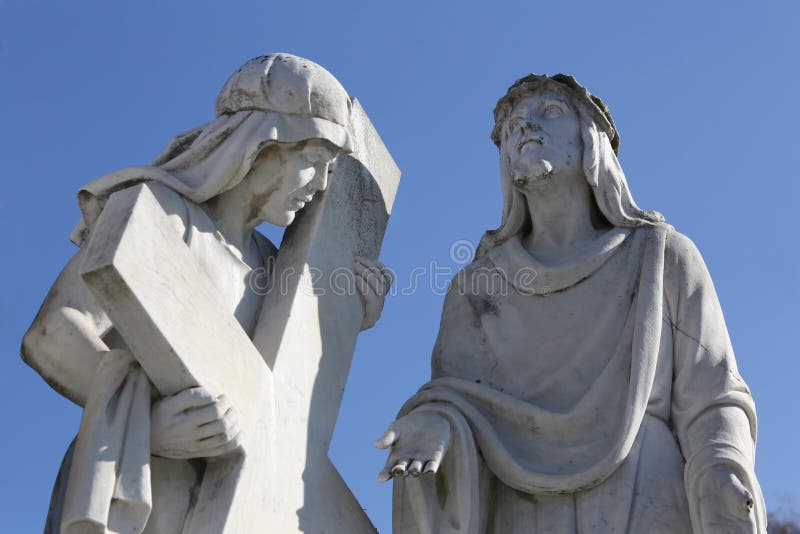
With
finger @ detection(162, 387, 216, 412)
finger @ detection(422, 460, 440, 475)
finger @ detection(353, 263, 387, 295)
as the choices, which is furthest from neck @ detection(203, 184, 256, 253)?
finger @ detection(422, 460, 440, 475)

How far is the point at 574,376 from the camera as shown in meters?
6.59

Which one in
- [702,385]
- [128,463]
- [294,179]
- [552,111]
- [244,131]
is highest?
[552,111]

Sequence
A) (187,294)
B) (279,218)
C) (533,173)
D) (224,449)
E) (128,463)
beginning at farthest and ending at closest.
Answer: (533,173), (279,218), (187,294), (224,449), (128,463)

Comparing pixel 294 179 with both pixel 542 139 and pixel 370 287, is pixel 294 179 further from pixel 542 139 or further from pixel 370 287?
pixel 542 139

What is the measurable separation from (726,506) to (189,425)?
7.08ft

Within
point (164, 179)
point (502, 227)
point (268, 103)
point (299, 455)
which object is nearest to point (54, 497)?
point (299, 455)

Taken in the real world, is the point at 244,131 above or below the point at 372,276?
above

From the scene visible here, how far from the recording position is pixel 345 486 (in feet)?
22.0

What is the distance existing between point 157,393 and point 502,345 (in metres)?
1.72

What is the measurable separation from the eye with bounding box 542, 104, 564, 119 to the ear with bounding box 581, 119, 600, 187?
130mm

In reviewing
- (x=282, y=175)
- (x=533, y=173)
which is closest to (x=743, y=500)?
(x=533, y=173)

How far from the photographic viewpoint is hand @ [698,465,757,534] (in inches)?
232

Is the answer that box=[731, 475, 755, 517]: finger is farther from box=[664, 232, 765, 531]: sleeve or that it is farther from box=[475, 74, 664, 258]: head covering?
box=[475, 74, 664, 258]: head covering

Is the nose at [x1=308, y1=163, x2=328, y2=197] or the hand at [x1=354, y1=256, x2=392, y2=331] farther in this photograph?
the hand at [x1=354, y1=256, x2=392, y2=331]
